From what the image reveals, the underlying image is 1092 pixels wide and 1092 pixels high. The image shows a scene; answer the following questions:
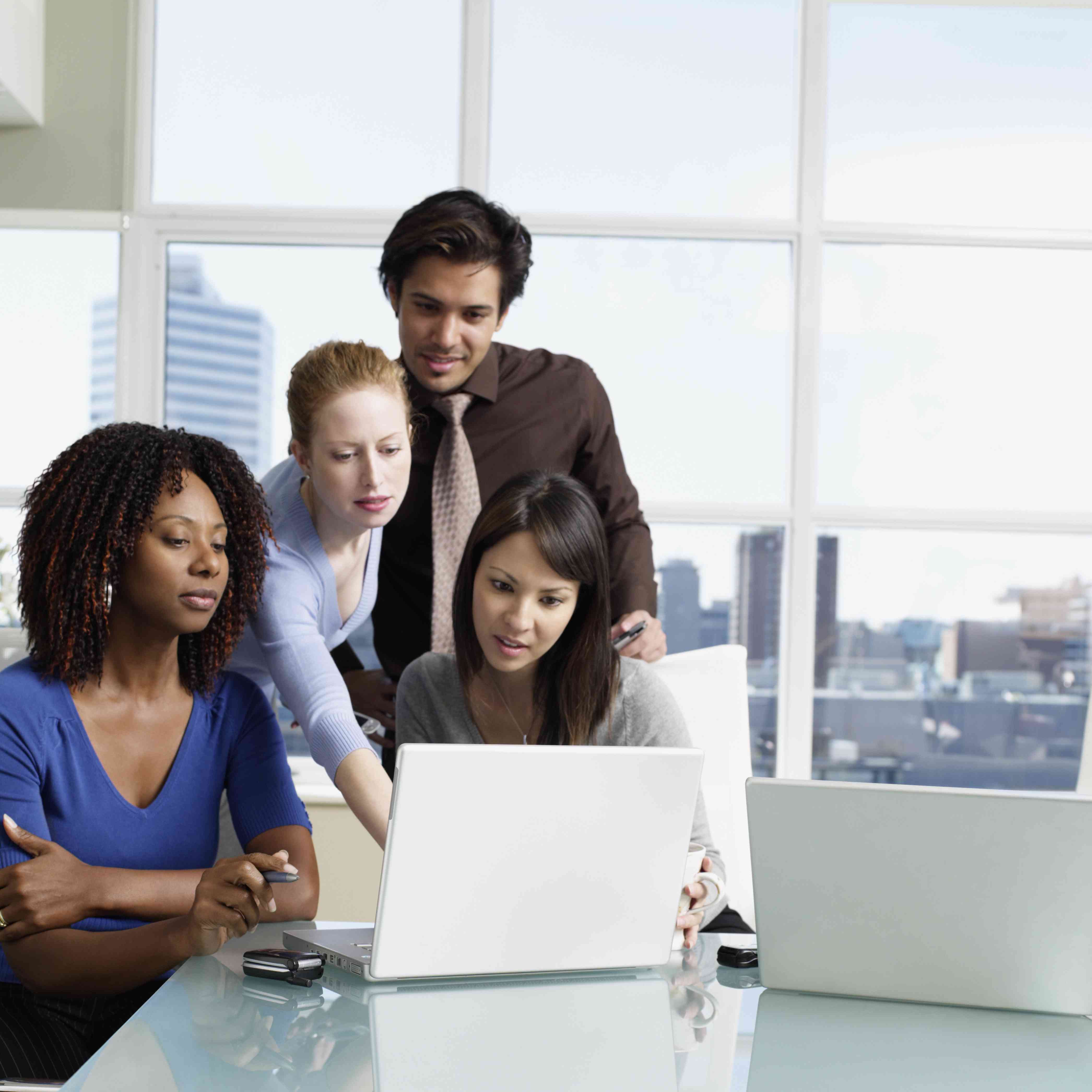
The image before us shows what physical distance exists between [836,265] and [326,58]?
166 cm

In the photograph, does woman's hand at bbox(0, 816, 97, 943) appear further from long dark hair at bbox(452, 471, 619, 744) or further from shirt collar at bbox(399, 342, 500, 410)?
shirt collar at bbox(399, 342, 500, 410)

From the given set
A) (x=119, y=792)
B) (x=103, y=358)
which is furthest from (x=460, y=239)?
(x=103, y=358)

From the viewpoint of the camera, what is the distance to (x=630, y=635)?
2.17 metres

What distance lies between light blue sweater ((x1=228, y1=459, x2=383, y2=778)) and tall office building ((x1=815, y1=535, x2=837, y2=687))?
1.98 meters

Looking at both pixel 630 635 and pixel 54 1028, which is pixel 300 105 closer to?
pixel 630 635

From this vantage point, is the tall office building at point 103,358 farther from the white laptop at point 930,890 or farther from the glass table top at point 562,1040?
the white laptop at point 930,890

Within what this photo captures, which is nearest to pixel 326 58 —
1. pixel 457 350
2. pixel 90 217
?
pixel 90 217

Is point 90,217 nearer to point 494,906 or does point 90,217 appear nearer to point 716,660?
point 716,660

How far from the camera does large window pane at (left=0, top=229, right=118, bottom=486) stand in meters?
3.58

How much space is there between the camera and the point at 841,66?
141 inches

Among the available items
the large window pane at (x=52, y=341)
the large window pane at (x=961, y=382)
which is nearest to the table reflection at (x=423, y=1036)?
the large window pane at (x=961, y=382)

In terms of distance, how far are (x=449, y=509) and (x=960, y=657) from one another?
197 centimetres

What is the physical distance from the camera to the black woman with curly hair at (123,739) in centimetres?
135

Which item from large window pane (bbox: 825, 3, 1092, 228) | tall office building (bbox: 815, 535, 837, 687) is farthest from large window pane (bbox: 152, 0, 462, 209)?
tall office building (bbox: 815, 535, 837, 687)
